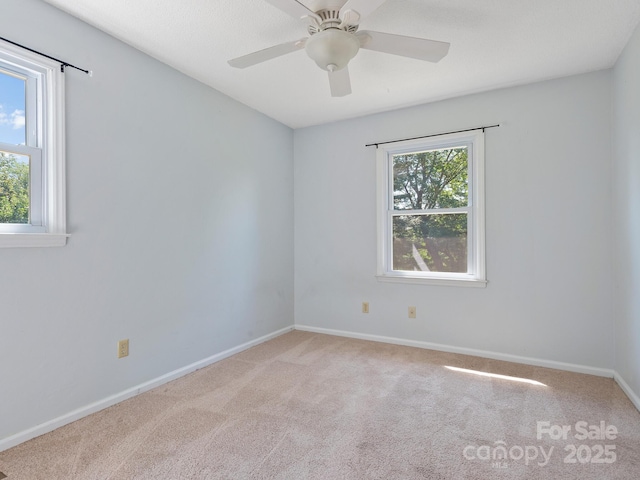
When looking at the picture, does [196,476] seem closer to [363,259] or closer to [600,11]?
[363,259]

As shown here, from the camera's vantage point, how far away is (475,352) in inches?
124

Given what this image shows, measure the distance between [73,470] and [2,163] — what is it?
5.15 ft

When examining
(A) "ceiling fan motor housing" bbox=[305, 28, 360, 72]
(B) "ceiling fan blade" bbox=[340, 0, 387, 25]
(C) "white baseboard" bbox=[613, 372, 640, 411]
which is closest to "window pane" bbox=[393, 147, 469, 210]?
(C) "white baseboard" bbox=[613, 372, 640, 411]

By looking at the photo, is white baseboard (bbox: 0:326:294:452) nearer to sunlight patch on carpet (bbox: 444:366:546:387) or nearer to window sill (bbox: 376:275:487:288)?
Answer: window sill (bbox: 376:275:487:288)

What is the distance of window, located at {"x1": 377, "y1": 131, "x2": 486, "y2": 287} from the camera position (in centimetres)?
318

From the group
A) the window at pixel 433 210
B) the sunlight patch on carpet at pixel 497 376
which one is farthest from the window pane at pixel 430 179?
the sunlight patch on carpet at pixel 497 376

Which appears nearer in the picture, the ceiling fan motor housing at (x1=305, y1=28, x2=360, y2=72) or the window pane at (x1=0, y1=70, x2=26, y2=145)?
the ceiling fan motor housing at (x1=305, y1=28, x2=360, y2=72)

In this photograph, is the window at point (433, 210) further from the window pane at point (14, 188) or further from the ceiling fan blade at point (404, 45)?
the window pane at point (14, 188)

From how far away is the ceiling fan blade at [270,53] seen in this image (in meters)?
1.81

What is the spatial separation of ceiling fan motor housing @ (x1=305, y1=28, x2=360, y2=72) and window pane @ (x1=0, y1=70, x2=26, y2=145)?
5.23 ft

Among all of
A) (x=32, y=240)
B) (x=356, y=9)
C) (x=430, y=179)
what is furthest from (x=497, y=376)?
(x=32, y=240)

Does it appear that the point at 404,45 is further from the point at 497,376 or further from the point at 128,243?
the point at 497,376

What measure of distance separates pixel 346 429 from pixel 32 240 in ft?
6.49

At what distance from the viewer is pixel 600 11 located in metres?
1.97
